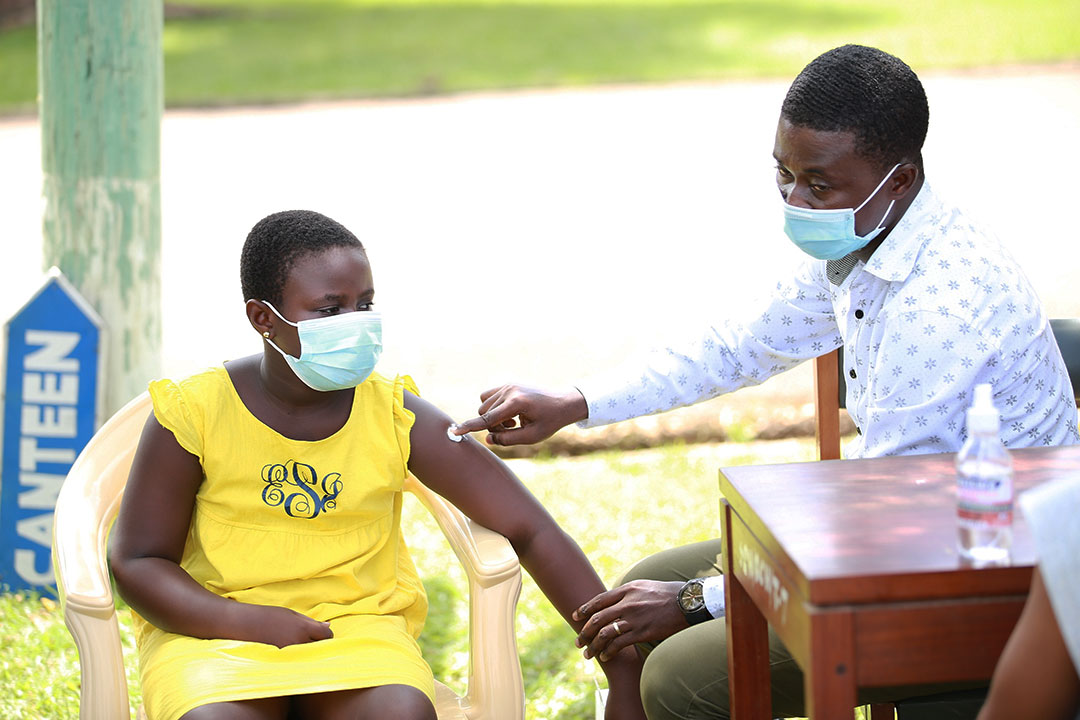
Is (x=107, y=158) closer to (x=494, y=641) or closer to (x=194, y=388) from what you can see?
(x=194, y=388)

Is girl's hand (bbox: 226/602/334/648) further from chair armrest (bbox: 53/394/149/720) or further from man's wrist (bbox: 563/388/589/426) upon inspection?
man's wrist (bbox: 563/388/589/426)

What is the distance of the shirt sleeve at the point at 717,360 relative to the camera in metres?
3.05

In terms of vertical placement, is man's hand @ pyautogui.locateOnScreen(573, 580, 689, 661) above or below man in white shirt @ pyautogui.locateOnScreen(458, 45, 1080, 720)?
below

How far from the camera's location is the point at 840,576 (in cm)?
174

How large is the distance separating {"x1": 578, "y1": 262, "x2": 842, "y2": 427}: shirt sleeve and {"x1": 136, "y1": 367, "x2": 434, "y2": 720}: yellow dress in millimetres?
571

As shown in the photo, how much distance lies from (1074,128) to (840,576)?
11.9 m

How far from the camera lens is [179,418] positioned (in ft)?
8.56

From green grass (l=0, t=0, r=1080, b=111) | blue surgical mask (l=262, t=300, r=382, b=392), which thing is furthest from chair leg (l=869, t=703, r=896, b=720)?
green grass (l=0, t=0, r=1080, b=111)

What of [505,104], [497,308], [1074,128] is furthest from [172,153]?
[1074,128]

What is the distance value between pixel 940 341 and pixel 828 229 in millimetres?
337

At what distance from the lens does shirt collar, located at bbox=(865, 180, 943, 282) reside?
2.57 metres

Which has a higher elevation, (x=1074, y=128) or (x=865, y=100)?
(x=1074, y=128)

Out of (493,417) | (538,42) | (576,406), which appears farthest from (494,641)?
→ (538,42)

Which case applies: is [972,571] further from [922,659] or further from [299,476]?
[299,476]
